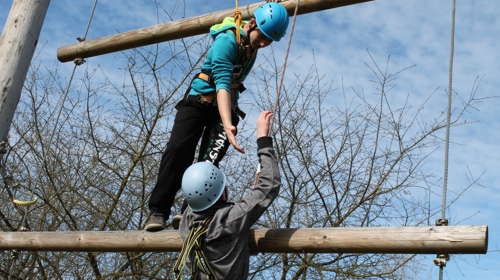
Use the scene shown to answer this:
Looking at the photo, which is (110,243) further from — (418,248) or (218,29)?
(418,248)

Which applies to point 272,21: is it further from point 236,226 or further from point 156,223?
point 156,223

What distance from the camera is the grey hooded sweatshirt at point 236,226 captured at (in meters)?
3.00

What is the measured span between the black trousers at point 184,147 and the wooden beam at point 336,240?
0.24m

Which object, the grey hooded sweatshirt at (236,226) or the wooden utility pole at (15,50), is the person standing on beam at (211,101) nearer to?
the grey hooded sweatshirt at (236,226)

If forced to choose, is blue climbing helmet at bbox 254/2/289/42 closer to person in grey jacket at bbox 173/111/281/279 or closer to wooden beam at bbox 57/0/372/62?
person in grey jacket at bbox 173/111/281/279

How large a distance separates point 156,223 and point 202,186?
68cm

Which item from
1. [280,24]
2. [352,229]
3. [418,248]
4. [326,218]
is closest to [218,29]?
[280,24]

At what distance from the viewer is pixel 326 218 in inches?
274

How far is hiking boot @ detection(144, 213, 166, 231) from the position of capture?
11.6 ft

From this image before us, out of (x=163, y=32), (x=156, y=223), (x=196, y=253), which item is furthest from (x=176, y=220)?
(x=163, y=32)

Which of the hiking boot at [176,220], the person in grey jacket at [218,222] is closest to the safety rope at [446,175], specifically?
the person in grey jacket at [218,222]

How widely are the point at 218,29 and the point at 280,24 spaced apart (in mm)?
395

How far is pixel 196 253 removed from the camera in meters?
3.00

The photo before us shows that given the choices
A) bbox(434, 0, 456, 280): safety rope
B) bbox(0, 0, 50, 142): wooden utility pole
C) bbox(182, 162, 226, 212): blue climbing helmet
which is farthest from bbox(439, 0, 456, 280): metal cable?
bbox(0, 0, 50, 142): wooden utility pole
